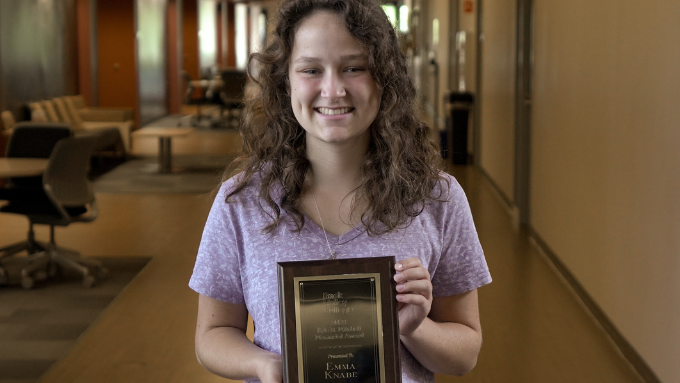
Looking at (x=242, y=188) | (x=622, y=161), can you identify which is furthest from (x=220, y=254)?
(x=622, y=161)

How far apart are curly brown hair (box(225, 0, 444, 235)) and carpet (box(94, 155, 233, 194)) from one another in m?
7.44

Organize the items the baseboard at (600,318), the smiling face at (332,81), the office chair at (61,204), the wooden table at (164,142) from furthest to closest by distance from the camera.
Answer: the wooden table at (164,142), the office chair at (61,204), the baseboard at (600,318), the smiling face at (332,81)

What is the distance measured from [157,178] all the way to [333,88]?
9669 mm

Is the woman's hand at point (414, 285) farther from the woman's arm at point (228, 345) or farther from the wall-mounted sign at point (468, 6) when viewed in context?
the wall-mounted sign at point (468, 6)

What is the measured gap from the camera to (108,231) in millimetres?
7516

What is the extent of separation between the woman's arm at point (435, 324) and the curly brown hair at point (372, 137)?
174 millimetres

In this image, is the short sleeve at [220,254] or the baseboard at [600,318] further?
the baseboard at [600,318]

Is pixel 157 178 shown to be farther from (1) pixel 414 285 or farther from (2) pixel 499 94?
(1) pixel 414 285

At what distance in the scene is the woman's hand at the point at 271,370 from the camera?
1.36m

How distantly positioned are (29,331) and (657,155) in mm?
3698

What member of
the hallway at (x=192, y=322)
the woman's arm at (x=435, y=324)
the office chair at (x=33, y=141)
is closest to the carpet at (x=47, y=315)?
the hallway at (x=192, y=322)

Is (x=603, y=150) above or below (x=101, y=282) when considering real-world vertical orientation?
above

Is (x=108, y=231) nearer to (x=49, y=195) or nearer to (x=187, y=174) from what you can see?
(x=49, y=195)

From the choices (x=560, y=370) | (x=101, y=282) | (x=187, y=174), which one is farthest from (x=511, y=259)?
(x=187, y=174)
